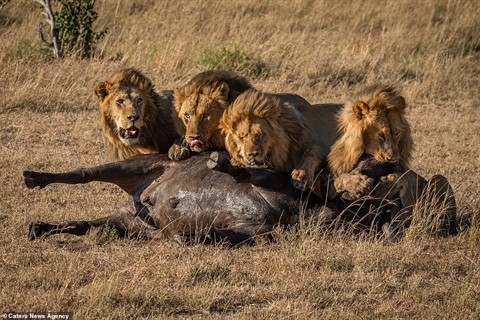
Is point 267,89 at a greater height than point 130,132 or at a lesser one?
lesser

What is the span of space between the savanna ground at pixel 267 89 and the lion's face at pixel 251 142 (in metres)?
0.49

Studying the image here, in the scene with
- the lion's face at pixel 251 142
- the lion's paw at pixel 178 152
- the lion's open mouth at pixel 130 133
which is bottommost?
the lion's paw at pixel 178 152

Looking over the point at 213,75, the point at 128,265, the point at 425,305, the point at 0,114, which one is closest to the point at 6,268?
the point at 128,265

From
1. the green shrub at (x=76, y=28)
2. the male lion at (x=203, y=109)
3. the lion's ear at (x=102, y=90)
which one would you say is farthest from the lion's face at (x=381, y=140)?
the green shrub at (x=76, y=28)

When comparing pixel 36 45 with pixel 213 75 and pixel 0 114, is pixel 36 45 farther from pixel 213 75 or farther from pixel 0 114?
pixel 213 75

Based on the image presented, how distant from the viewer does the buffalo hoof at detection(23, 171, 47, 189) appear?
6.24 meters

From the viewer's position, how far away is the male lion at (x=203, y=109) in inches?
247

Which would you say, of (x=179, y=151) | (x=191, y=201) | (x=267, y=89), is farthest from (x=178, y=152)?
(x=267, y=89)

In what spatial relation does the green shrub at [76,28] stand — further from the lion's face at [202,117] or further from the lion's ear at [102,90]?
the lion's face at [202,117]

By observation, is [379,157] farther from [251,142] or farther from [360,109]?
[251,142]

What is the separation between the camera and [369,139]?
597 centimetres

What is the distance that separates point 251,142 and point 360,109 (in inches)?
25.9

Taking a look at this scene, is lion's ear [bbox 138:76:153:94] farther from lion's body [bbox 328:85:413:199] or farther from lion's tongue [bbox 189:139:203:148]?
lion's body [bbox 328:85:413:199]

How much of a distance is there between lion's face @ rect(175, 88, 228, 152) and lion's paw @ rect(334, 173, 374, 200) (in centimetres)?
77
